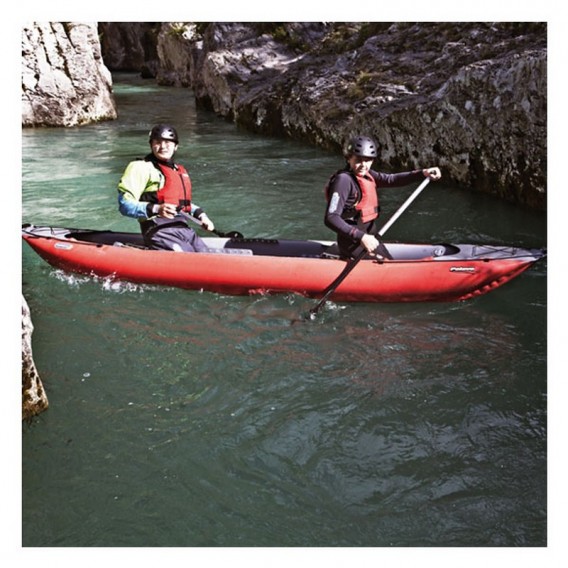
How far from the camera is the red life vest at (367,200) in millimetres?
5480

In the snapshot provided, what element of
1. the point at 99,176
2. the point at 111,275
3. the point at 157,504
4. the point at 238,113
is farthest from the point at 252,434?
the point at 238,113

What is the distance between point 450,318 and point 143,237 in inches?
116

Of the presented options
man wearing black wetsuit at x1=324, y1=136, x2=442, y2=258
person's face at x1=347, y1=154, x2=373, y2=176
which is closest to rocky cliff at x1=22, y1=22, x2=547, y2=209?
man wearing black wetsuit at x1=324, y1=136, x2=442, y2=258

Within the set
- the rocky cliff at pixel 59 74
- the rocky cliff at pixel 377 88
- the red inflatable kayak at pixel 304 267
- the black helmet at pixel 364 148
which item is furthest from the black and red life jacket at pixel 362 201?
the rocky cliff at pixel 59 74

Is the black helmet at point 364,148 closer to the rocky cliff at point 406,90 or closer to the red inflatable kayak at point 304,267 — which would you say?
the red inflatable kayak at point 304,267

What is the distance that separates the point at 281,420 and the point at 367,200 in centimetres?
231

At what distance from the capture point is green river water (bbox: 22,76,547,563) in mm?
3209

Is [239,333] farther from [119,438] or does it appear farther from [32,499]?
[32,499]

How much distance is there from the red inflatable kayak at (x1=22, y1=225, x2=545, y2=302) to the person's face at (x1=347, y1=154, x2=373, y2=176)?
77 centimetres

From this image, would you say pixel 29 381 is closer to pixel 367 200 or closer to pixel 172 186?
pixel 172 186

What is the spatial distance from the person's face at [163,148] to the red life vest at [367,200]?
1709 millimetres

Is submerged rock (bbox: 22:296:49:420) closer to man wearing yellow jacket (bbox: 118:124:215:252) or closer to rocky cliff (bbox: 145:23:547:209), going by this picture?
man wearing yellow jacket (bbox: 118:124:215:252)

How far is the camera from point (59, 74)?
611 inches

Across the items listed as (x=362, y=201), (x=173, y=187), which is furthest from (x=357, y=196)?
(x=173, y=187)
